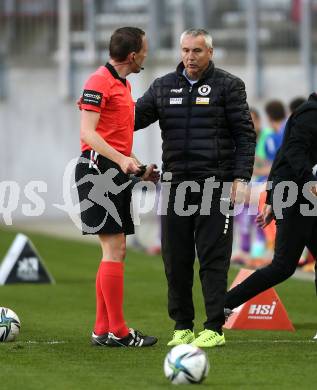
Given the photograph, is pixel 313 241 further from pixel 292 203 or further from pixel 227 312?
pixel 227 312

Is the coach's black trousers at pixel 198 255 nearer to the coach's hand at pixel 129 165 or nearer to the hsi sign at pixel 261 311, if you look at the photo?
the coach's hand at pixel 129 165

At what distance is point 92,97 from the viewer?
8.73m

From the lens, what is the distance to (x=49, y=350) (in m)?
8.81

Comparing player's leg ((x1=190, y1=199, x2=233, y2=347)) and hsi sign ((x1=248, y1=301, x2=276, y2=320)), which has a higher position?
player's leg ((x1=190, y1=199, x2=233, y2=347))

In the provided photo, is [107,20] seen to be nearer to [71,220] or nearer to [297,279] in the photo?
[71,220]

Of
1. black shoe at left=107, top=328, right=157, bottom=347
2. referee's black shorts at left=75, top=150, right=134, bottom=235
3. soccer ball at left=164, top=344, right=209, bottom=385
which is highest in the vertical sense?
referee's black shorts at left=75, top=150, right=134, bottom=235

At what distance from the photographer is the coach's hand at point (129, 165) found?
27.9 ft

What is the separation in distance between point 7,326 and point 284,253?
2.16 metres

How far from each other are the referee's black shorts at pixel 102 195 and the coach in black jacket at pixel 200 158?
1.34 feet

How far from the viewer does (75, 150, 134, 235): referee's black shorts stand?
28.9 feet

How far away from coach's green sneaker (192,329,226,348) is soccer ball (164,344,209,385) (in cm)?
147

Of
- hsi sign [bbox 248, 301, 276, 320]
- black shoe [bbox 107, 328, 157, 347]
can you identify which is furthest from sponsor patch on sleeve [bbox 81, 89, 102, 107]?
hsi sign [bbox 248, 301, 276, 320]

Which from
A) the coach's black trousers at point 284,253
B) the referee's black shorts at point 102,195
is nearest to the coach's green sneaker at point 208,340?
the coach's black trousers at point 284,253

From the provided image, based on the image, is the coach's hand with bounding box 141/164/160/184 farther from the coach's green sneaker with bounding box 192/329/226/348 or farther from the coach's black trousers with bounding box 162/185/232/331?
the coach's green sneaker with bounding box 192/329/226/348
